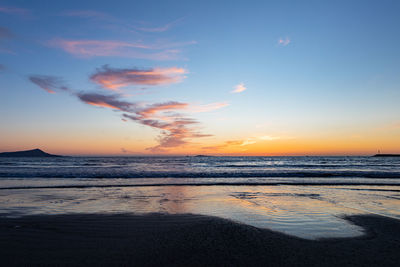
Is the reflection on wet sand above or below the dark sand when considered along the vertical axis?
below

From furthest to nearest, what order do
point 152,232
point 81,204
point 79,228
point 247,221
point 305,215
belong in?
point 81,204
point 305,215
point 247,221
point 79,228
point 152,232

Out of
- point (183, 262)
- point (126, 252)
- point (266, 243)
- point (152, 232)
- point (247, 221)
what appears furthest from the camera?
point (247, 221)

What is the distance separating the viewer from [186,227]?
6.05 metres

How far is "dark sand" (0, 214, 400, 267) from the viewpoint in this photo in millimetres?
4023

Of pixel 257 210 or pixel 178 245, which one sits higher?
pixel 178 245

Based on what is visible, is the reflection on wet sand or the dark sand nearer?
the dark sand

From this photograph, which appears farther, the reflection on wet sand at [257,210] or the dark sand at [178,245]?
the reflection on wet sand at [257,210]

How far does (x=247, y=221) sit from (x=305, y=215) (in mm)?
2251

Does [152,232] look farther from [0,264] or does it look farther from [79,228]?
[0,264]

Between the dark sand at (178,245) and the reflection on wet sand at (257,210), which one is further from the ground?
the dark sand at (178,245)

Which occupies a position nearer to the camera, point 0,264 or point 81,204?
point 0,264

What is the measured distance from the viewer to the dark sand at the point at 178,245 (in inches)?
158

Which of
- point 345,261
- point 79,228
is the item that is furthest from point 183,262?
point 79,228

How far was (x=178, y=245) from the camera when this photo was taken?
4703 millimetres
